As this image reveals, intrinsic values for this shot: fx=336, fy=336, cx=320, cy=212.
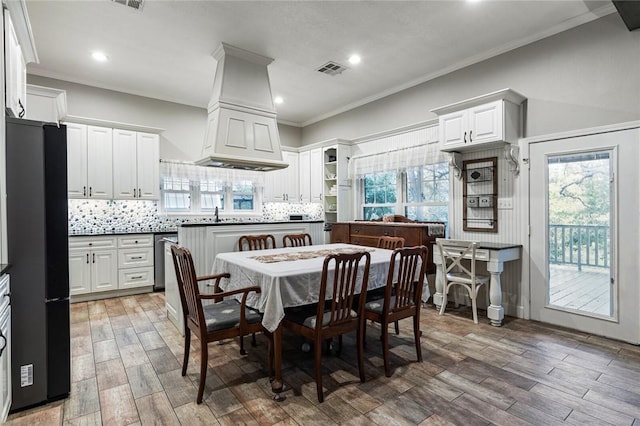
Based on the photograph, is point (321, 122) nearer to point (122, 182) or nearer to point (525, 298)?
point (122, 182)

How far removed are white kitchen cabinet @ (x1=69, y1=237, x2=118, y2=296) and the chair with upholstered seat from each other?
4.44m

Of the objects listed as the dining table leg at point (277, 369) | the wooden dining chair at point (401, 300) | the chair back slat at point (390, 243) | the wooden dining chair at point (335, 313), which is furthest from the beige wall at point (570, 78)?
the dining table leg at point (277, 369)

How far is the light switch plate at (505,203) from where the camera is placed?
3.88 m

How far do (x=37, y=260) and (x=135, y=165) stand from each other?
333 cm

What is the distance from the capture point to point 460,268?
381 cm

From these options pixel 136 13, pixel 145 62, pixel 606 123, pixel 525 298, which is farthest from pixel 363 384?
pixel 145 62

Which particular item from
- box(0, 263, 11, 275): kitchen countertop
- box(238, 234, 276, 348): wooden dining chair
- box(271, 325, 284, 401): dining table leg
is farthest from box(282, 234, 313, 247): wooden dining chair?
box(0, 263, 11, 275): kitchen countertop

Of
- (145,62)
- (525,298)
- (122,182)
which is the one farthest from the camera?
(122,182)

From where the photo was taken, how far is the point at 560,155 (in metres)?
3.49

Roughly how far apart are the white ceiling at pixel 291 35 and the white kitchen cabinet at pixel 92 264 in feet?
7.65

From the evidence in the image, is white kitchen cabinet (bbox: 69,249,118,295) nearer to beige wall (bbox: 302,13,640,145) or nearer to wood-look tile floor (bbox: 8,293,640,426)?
wood-look tile floor (bbox: 8,293,640,426)

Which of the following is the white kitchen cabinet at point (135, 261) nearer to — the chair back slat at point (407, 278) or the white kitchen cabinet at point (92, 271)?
the white kitchen cabinet at point (92, 271)

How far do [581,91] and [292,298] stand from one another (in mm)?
3507

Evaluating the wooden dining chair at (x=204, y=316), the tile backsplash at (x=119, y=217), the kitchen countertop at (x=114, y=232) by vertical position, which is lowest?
the wooden dining chair at (x=204, y=316)
